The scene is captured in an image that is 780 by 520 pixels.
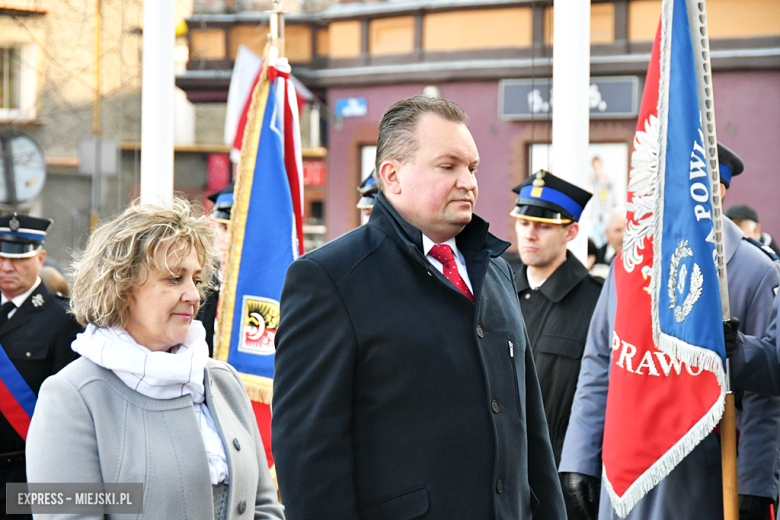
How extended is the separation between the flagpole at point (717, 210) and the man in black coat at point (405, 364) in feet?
3.27

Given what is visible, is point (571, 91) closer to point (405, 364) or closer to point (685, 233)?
point (685, 233)

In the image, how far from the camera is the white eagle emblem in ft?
10.9

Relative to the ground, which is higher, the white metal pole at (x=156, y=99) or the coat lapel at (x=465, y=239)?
the white metal pole at (x=156, y=99)

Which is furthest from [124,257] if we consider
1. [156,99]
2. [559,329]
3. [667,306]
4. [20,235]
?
[20,235]

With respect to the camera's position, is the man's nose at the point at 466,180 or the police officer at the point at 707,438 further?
the police officer at the point at 707,438

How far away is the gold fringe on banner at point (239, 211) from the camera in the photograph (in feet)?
14.5

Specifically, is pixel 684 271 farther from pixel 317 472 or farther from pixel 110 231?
pixel 110 231

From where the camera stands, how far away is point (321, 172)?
1766 cm

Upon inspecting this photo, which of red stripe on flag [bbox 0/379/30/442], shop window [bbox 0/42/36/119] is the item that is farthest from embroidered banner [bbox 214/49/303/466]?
shop window [bbox 0/42/36/119]

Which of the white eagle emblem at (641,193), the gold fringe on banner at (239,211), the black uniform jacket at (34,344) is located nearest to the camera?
the white eagle emblem at (641,193)

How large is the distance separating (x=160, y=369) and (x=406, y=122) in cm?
90

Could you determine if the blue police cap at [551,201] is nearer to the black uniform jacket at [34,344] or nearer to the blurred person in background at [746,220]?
the black uniform jacket at [34,344]

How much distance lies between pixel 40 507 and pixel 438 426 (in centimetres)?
97

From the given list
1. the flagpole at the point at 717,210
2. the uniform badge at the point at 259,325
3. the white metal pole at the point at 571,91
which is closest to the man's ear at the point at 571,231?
the white metal pole at the point at 571,91
